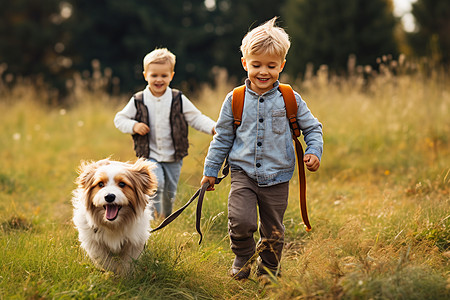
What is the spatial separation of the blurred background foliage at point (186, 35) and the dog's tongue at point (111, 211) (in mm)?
14936

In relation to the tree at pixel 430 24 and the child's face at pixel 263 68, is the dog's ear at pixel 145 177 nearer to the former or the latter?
the child's face at pixel 263 68

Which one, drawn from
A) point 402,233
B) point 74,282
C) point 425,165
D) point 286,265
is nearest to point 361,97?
point 425,165

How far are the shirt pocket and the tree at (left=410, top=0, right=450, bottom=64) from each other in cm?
1804

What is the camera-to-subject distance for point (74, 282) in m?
3.03

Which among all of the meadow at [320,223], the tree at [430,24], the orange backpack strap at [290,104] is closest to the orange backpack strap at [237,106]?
the orange backpack strap at [290,104]

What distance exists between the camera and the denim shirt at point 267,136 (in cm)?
333

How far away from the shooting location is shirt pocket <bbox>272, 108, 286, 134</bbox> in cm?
332

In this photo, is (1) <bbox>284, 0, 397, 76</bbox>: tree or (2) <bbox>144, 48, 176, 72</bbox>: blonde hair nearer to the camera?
(2) <bbox>144, 48, 176, 72</bbox>: blonde hair

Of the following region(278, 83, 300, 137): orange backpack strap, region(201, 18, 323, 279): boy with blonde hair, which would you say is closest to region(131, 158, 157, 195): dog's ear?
region(201, 18, 323, 279): boy with blonde hair

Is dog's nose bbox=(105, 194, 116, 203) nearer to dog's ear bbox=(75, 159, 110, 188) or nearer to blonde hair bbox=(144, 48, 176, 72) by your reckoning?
dog's ear bbox=(75, 159, 110, 188)

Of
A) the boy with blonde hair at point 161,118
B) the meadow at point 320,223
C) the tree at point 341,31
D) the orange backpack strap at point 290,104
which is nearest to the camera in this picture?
the meadow at point 320,223

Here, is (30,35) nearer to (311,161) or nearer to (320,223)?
(320,223)

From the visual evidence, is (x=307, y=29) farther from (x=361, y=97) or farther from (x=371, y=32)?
(x=361, y=97)

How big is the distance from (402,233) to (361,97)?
5865 millimetres
